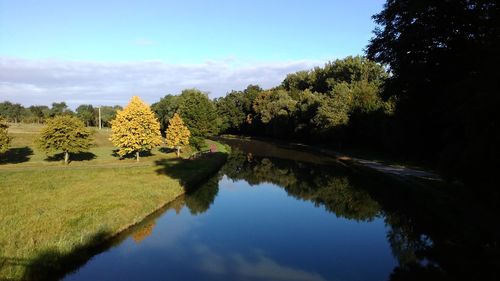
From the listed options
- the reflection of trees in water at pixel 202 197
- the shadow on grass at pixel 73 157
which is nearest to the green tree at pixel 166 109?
the shadow on grass at pixel 73 157

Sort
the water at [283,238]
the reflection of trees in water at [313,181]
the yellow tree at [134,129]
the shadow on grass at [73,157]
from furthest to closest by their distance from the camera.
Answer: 1. the yellow tree at [134,129]
2. the shadow on grass at [73,157]
3. the reflection of trees in water at [313,181]
4. the water at [283,238]

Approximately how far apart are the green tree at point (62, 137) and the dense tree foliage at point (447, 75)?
3728 cm

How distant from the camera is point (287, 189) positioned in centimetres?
4597

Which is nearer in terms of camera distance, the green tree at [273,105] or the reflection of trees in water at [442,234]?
the reflection of trees in water at [442,234]

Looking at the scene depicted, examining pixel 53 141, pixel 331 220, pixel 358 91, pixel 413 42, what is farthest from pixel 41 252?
pixel 358 91

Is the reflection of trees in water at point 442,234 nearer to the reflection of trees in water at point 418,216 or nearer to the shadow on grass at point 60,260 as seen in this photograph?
the reflection of trees in water at point 418,216

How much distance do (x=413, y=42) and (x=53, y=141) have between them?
42.4 metres

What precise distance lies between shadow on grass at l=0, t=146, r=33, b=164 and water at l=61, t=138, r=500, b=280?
26.2m

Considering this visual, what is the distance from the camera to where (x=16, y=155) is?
58.3 meters

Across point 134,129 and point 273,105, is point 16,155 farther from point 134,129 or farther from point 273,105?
point 273,105

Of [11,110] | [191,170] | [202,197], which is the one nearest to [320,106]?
[191,170]

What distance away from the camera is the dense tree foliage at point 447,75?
58.9 ft

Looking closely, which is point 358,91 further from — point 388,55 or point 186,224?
point 186,224

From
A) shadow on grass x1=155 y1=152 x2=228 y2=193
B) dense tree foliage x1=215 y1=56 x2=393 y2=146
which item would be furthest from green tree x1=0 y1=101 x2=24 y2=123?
shadow on grass x1=155 y1=152 x2=228 y2=193
